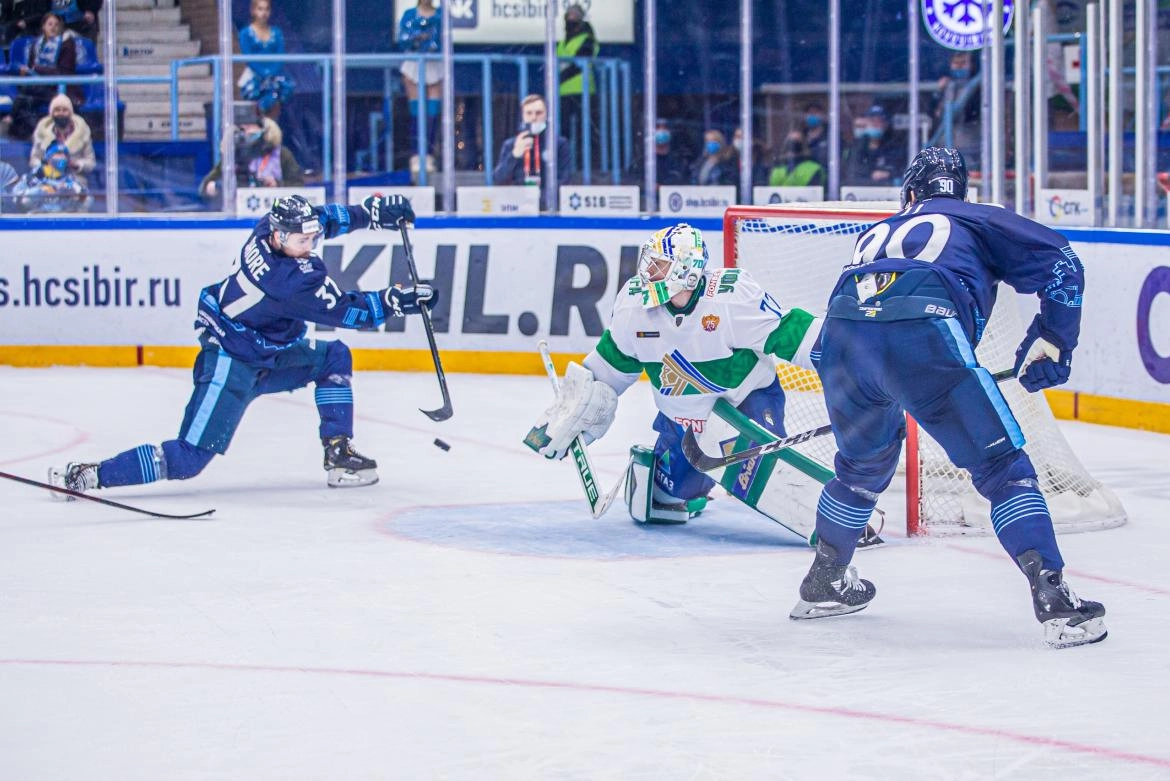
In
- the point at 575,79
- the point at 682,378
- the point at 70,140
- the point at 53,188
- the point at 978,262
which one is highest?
the point at 575,79

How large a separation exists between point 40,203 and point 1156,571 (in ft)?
22.3

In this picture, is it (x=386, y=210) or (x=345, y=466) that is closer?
(x=345, y=466)

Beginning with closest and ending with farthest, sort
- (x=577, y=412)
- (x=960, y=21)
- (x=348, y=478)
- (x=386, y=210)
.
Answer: (x=577, y=412) < (x=348, y=478) < (x=386, y=210) < (x=960, y=21)

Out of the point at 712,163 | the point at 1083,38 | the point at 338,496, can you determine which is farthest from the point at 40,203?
the point at 1083,38

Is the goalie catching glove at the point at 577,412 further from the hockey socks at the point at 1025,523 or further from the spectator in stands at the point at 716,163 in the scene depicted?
the spectator in stands at the point at 716,163

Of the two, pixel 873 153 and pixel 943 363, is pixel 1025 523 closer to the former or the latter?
pixel 943 363

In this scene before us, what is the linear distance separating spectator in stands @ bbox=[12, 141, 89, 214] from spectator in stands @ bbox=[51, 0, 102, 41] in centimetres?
62

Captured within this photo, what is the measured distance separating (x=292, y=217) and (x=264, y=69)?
4.02 m

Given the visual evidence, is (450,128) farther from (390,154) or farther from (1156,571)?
(1156,571)

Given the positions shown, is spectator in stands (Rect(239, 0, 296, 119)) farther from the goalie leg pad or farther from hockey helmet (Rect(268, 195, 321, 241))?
the goalie leg pad

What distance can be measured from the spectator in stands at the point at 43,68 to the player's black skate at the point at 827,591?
6763 mm

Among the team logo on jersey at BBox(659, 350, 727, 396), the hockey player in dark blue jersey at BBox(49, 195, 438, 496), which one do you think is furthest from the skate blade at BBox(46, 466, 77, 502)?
the team logo on jersey at BBox(659, 350, 727, 396)

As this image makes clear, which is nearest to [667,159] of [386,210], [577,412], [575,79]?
[575,79]

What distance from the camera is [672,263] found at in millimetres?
4988
